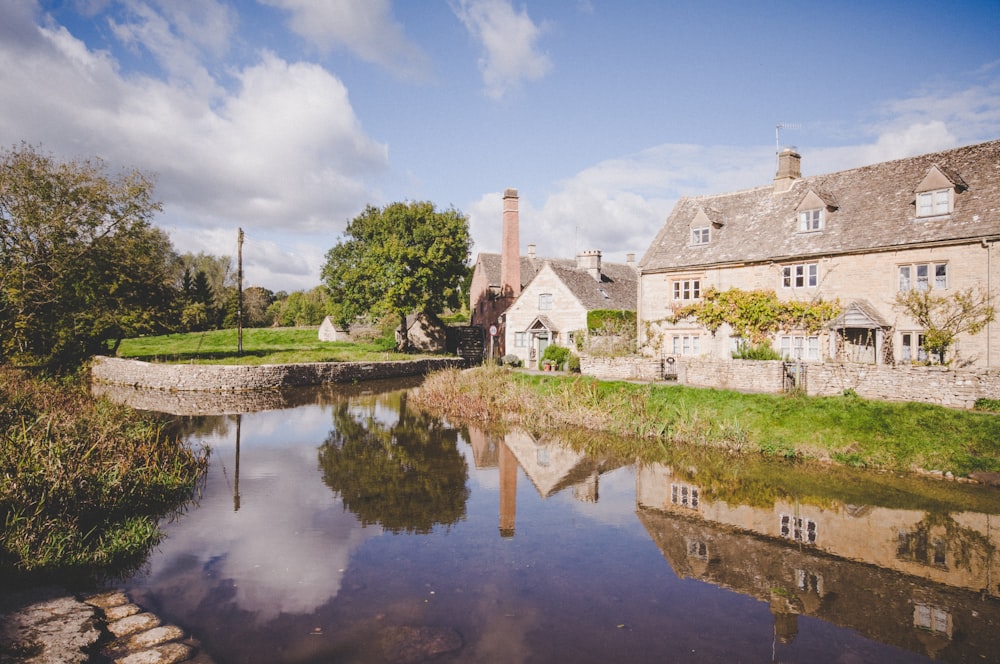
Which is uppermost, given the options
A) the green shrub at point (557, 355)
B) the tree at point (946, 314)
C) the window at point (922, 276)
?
the window at point (922, 276)

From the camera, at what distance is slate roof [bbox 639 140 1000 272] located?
872 inches

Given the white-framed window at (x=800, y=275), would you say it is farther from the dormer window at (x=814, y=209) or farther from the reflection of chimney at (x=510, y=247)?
the reflection of chimney at (x=510, y=247)

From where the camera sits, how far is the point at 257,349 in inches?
1860

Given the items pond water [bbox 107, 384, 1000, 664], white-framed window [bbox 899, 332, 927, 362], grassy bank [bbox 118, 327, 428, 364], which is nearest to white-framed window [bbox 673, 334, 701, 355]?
white-framed window [bbox 899, 332, 927, 362]

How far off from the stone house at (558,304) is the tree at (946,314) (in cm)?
1641

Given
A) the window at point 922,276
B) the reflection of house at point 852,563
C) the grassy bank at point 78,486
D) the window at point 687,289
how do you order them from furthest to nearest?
the window at point 687,289
the window at point 922,276
the grassy bank at point 78,486
the reflection of house at point 852,563

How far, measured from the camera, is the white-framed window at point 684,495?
1345cm

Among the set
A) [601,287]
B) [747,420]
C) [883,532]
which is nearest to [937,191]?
[747,420]

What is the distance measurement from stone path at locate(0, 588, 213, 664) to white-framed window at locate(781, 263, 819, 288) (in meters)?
26.2

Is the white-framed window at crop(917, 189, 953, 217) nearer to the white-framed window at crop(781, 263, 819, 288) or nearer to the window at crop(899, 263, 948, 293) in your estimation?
the window at crop(899, 263, 948, 293)

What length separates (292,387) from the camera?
1340 inches

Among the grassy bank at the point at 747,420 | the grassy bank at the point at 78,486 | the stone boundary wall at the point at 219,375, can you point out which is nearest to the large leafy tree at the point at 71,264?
the stone boundary wall at the point at 219,375

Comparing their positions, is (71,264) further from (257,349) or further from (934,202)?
(934,202)

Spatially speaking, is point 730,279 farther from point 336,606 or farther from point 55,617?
point 55,617
